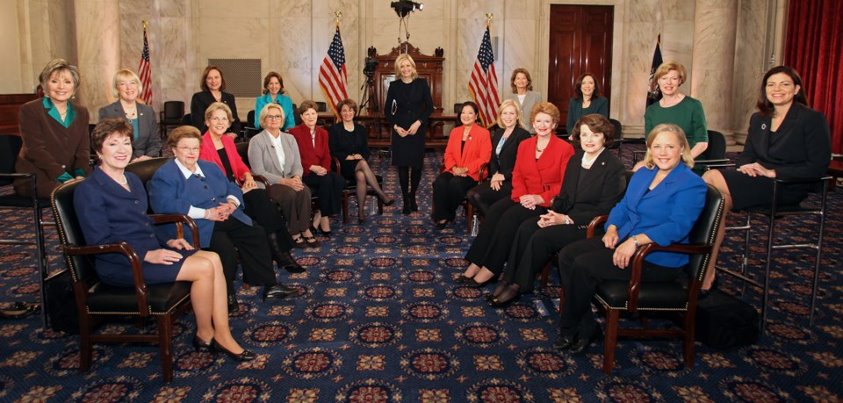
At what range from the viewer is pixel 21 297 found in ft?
15.9

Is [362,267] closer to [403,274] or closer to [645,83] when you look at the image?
[403,274]

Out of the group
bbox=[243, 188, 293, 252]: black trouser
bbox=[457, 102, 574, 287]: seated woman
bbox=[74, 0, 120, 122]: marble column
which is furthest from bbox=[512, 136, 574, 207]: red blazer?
bbox=[74, 0, 120, 122]: marble column

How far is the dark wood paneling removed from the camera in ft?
53.7

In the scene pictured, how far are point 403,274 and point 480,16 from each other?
11.4m

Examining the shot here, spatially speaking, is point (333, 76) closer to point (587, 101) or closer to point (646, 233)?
point (587, 101)

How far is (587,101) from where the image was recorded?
7.93m

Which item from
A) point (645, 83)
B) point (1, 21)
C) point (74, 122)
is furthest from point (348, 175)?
point (645, 83)

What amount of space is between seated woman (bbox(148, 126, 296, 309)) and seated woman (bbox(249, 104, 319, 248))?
1.35 metres

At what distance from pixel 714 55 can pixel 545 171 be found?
854 cm

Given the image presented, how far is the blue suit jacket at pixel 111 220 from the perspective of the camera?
137 inches

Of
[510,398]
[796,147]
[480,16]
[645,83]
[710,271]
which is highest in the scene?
[480,16]

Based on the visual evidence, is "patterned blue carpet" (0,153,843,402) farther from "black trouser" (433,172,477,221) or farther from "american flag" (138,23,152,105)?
"american flag" (138,23,152,105)

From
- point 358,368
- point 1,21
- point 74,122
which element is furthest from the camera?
point 1,21

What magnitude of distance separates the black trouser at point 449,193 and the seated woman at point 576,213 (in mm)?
2351
